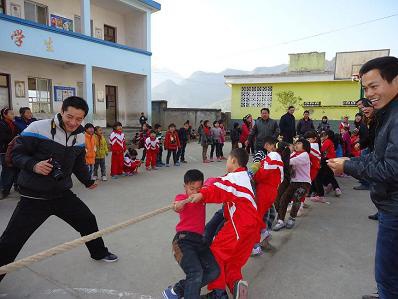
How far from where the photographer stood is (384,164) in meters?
1.78

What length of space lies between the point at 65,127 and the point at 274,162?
2.25m

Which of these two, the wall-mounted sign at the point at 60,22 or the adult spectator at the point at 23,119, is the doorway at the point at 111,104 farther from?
the adult spectator at the point at 23,119

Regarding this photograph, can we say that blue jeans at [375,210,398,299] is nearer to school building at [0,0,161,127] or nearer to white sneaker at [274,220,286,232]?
white sneaker at [274,220,286,232]

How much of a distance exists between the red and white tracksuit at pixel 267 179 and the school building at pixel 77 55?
1015cm

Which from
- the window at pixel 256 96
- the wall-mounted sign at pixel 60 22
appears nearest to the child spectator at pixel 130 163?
the wall-mounted sign at pixel 60 22

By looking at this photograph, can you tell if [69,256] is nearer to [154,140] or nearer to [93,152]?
[93,152]

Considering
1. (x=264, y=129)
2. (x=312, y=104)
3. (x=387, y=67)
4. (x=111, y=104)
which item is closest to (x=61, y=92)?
(x=111, y=104)

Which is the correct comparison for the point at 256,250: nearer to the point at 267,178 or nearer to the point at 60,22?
the point at 267,178

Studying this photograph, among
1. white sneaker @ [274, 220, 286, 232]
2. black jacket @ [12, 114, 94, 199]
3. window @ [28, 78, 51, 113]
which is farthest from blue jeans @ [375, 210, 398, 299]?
window @ [28, 78, 51, 113]

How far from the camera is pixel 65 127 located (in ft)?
9.69

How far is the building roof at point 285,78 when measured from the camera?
2203cm

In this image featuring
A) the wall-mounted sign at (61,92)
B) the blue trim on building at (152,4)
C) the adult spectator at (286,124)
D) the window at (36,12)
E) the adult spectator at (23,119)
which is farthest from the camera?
the blue trim on building at (152,4)

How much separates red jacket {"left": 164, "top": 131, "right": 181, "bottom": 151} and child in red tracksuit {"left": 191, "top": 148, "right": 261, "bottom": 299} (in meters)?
7.74

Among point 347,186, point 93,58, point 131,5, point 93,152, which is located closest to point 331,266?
point 347,186
